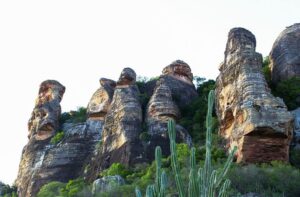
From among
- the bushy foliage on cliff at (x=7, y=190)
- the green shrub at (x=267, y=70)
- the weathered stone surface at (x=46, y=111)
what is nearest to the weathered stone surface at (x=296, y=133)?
the green shrub at (x=267, y=70)

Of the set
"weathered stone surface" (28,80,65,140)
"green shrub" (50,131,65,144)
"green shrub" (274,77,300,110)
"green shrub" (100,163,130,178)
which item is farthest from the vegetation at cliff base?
"weathered stone surface" (28,80,65,140)

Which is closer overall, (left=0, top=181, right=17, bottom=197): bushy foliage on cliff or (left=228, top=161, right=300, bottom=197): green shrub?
(left=228, top=161, right=300, bottom=197): green shrub

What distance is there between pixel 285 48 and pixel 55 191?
632 inches

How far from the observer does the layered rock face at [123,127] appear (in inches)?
1178

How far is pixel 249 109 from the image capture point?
83.8 feet

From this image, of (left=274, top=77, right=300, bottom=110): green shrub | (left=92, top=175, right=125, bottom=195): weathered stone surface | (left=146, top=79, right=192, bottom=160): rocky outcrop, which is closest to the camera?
(left=92, top=175, right=125, bottom=195): weathered stone surface

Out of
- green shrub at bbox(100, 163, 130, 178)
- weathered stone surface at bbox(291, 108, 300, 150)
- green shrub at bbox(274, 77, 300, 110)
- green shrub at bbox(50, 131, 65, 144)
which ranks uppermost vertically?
green shrub at bbox(274, 77, 300, 110)

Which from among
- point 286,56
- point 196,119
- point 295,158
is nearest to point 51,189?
point 196,119

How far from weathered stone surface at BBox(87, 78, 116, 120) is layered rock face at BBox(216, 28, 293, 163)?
9.28 meters

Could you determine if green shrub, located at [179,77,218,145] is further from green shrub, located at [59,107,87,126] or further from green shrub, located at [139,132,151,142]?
green shrub, located at [59,107,87,126]

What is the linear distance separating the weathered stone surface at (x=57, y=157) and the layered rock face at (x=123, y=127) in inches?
94.2

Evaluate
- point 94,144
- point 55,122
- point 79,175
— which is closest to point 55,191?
point 79,175

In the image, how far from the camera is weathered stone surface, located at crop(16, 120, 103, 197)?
112 feet

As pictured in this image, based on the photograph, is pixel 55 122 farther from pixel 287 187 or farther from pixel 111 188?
pixel 287 187
